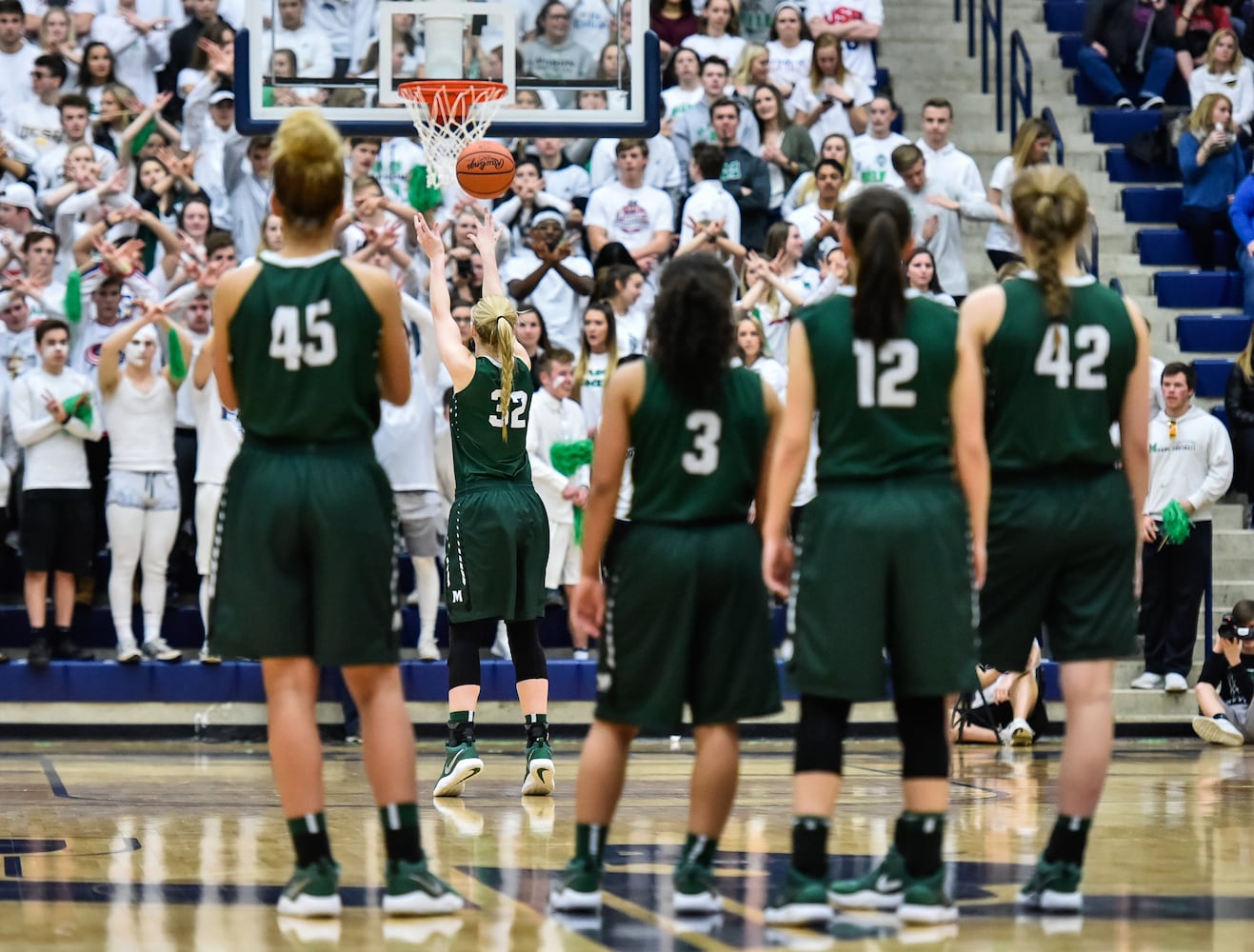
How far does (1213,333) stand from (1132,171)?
8.13ft

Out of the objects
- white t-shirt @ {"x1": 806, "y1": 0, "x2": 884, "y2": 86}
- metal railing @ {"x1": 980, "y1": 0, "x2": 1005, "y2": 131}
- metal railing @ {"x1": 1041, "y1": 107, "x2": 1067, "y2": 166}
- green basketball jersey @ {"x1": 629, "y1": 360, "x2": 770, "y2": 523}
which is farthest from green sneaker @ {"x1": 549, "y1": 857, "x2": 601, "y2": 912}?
metal railing @ {"x1": 980, "y1": 0, "x2": 1005, "y2": 131}

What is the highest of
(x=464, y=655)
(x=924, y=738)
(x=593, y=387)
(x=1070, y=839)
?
(x=593, y=387)

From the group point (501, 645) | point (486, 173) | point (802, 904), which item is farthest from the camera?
point (501, 645)

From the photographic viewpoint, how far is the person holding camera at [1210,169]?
15.7 meters

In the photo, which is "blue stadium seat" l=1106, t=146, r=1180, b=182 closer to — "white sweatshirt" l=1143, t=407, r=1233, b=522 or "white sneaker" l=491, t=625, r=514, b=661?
"white sweatshirt" l=1143, t=407, r=1233, b=522

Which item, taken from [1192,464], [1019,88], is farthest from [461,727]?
[1019,88]

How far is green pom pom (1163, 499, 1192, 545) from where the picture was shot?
1261 centimetres

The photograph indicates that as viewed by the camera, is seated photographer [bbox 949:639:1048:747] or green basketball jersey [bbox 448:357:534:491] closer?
green basketball jersey [bbox 448:357:534:491]

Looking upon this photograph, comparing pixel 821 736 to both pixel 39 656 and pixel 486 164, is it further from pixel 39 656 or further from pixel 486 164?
pixel 39 656

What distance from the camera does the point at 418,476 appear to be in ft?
41.3

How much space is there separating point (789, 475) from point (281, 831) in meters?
3.11

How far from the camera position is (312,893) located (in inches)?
218

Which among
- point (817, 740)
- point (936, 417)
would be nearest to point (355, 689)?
point (817, 740)

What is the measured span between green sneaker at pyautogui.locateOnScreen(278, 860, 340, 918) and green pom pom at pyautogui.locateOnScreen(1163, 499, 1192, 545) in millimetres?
8350
